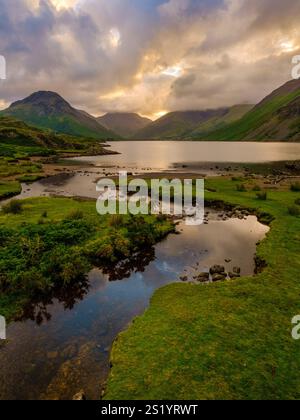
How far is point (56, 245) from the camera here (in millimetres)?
32406

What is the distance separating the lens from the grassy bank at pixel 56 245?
2517cm

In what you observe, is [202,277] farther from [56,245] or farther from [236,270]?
[56,245]

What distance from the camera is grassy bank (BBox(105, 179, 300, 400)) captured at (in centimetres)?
1464

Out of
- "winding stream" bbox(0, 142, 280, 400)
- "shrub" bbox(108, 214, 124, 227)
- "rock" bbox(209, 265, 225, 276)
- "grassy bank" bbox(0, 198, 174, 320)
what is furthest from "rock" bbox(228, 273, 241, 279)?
"shrub" bbox(108, 214, 124, 227)

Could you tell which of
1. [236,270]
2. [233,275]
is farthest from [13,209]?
[233,275]

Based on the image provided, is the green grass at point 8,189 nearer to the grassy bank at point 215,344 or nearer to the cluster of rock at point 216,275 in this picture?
the cluster of rock at point 216,275

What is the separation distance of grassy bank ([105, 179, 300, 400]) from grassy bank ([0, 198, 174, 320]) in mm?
8777

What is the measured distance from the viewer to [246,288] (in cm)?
2397

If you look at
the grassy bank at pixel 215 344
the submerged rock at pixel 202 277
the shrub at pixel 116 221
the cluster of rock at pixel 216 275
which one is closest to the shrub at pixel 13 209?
the shrub at pixel 116 221

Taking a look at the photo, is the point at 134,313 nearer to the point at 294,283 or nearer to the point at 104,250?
the point at 104,250

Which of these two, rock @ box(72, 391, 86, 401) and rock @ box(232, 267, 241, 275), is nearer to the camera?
rock @ box(72, 391, 86, 401)

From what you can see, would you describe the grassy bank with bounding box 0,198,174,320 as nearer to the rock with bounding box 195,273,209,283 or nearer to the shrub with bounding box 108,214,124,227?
the shrub with bounding box 108,214,124,227

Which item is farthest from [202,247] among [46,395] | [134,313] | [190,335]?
[46,395]

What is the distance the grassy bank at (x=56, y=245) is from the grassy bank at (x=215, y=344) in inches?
346
